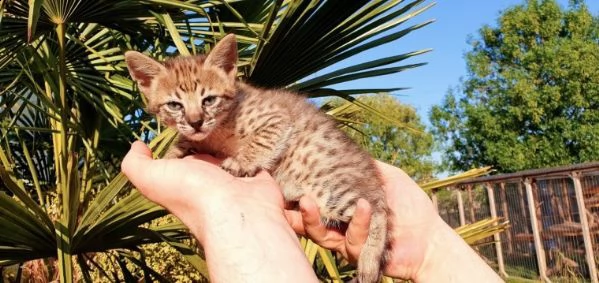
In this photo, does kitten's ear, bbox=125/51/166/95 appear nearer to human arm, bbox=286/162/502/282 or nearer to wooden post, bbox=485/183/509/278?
human arm, bbox=286/162/502/282

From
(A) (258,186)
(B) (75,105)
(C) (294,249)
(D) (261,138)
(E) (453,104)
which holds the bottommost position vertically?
(C) (294,249)

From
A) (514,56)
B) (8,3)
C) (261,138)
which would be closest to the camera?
(261,138)

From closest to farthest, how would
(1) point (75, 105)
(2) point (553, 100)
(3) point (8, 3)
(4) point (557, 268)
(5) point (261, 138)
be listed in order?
(5) point (261, 138), (3) point (8, 3), (1) point (75, 105), (4) point (557, 268), (2) point (553, 100)

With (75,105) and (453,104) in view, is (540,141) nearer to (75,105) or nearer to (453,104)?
(453,104)

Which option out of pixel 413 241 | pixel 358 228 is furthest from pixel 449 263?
pixel 358 228

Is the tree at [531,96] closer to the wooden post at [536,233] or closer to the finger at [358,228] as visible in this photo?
the wooden post at [536,233]

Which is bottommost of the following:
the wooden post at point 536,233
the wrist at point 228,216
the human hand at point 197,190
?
the wooden post at point 536,233

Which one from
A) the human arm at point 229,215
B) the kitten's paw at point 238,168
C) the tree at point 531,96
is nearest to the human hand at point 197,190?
the human arm at point 229,215

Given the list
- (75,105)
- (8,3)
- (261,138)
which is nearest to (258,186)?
(261,138)
